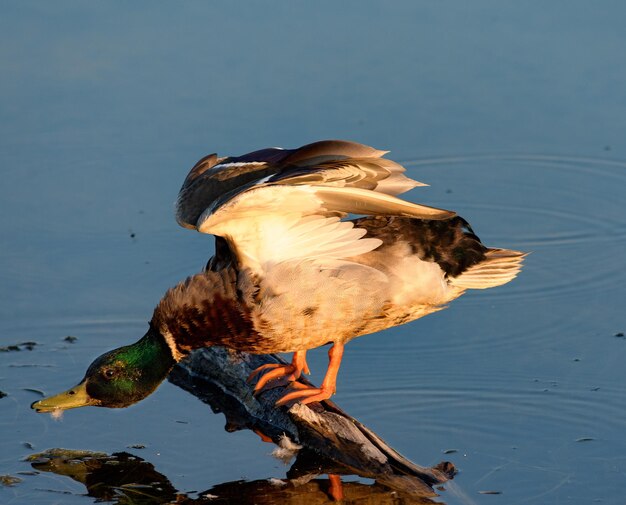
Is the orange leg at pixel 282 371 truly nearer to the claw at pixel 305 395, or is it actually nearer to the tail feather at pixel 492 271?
the claw at pixel 305 395

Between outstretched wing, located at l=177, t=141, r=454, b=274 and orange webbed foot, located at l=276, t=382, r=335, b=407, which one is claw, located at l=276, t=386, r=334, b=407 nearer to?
orange webbed foot, located at l=276, t=382, r=335, b=407

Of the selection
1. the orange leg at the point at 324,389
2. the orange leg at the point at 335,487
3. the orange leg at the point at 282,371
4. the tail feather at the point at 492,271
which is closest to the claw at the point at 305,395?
the orange leg at the point at 324,389

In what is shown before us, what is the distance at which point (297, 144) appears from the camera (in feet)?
24.1

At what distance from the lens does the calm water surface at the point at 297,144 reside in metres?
4.98

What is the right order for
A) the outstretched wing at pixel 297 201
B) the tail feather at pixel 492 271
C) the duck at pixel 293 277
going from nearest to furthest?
the outstretched wing at pixel 297 201, the duck at pixel 293 277, the tail feather at pixel 492 271

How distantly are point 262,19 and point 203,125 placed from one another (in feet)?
5.11

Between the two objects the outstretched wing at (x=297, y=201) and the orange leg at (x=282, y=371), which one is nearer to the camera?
the outstretched wing at (x=297, y=201)

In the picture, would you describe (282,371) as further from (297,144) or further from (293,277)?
(297,144)

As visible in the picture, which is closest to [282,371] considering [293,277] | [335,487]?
[293,277]

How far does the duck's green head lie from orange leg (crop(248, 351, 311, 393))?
1.32ft

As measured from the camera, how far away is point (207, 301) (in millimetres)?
5137

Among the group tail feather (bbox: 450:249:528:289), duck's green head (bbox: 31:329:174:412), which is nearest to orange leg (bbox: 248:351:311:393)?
duck's green head (bbox: 31:329:174:412)

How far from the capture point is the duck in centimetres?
491

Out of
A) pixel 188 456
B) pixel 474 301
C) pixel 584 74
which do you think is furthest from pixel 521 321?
pixel 584 74
